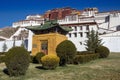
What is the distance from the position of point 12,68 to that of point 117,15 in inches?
2250

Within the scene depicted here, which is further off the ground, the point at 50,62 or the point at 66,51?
the point at 66,51

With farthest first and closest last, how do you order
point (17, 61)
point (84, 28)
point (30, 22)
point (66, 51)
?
1. point (30, 22)
2. point (84, 28)
3. point (66, 51)
4. point (17, 61)

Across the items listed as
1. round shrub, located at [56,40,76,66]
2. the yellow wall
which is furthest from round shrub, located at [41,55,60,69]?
the yellow wall

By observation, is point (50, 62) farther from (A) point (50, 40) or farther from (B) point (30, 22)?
(B) point (30, 22)

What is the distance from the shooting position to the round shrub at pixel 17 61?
53.5 ft

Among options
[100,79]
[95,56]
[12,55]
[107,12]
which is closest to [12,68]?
[12,55]

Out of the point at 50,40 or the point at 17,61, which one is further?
the point at 50,40

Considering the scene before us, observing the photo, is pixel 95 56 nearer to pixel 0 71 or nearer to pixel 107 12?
pixel 0 71

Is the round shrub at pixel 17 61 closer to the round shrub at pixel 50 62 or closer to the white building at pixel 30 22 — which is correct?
the round shrub at pixel 50 62

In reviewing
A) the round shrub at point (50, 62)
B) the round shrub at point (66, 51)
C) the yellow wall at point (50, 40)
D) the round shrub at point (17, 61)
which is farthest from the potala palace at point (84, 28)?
the round shrub at point (17, 61)

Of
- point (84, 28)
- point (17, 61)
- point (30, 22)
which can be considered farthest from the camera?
point (30, 22)

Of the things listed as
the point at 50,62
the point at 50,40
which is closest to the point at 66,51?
the point at 50,62

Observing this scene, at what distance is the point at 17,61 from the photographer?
16.3 meters

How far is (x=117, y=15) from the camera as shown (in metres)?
69.0
